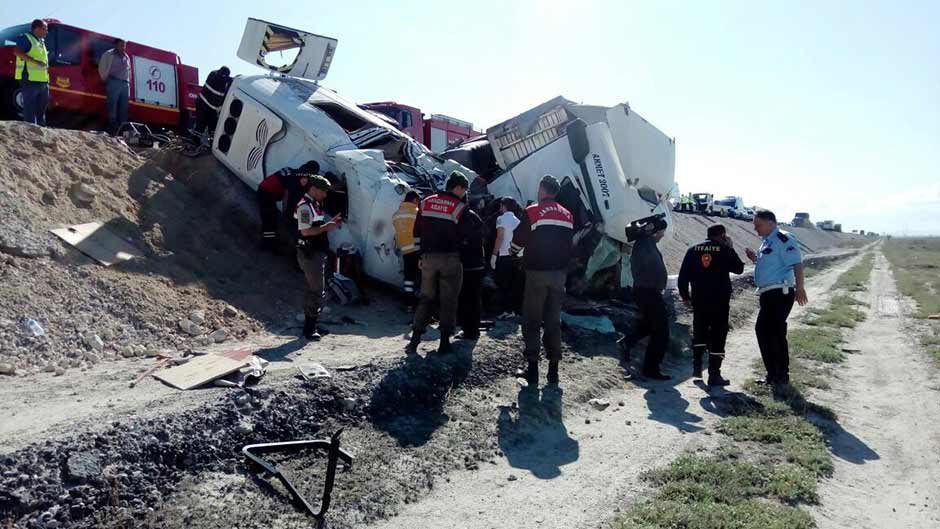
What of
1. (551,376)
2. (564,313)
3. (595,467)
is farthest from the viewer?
(564,313)

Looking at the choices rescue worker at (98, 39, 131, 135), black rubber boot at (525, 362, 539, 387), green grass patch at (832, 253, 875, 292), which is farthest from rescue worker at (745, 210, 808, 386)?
green grass patch at (832, 253, 875, 292)

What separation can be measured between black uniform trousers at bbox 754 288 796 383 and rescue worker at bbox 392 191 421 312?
12.4 ft

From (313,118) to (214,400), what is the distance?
5.82 meters

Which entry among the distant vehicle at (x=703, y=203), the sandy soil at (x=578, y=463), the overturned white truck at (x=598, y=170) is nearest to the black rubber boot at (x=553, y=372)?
the sandy soil at (x=578, y=463)

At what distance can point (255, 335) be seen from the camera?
7238 millimetres

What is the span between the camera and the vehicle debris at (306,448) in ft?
13.1

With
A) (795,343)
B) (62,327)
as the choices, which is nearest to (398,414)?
(62,327)

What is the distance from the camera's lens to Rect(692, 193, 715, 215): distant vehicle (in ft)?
146

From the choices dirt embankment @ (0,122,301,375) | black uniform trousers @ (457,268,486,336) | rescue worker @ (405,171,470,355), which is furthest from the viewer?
black uniform trousers @ (457,268,486,336)

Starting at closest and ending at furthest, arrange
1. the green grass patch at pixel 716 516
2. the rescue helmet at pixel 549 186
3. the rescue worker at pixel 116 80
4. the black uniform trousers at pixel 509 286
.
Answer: the green grass patch at pixel 716 516 < the rescue helmet at pixel 549 186 < the black uniform trousers at pixel 509 286 < the rescue worker at pixel 116 80

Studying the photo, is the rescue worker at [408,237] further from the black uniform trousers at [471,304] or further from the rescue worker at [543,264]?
the rescue worker at [543,264]

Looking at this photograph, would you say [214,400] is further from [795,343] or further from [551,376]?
[795,343]

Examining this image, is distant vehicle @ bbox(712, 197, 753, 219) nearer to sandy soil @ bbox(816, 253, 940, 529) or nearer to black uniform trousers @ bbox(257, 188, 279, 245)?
sandy soil @ bbox(816, 253, 940, 529)

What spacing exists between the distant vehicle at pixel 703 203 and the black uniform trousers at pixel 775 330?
126 feet
